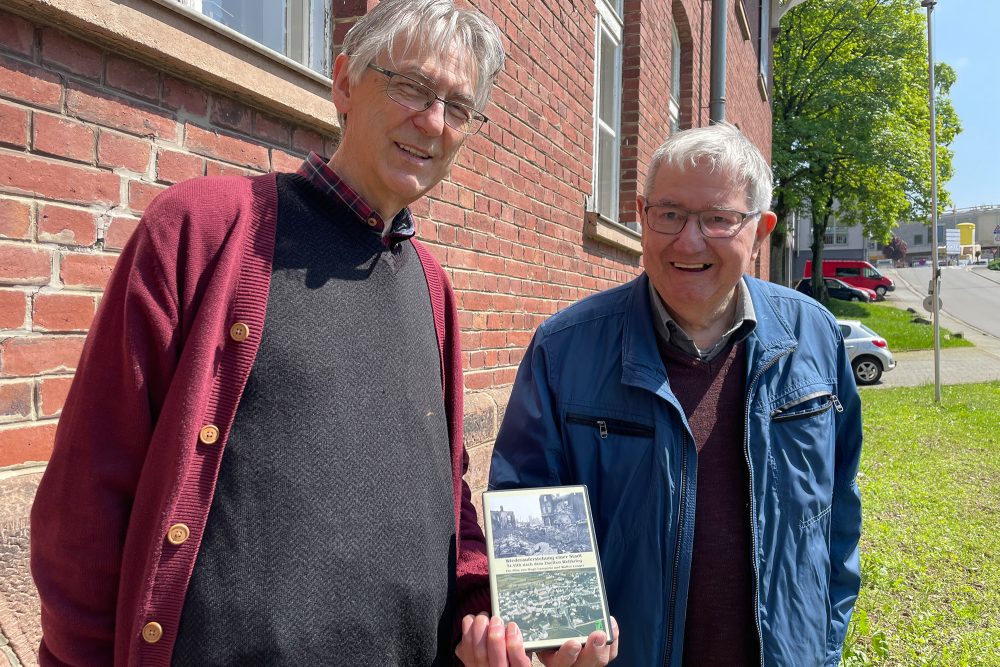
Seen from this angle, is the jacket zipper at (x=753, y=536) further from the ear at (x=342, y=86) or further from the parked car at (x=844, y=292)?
the parked car at (x=844, y=292)

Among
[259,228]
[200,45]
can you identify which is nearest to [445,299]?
[259,228]

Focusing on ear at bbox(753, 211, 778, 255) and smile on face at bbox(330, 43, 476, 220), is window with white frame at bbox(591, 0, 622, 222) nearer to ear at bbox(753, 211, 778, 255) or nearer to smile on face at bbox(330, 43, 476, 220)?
ear at bbox(753, 211, 778, 255)

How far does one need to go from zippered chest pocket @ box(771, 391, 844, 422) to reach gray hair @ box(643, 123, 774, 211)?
523 millimetres

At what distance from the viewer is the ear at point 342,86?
1678mm

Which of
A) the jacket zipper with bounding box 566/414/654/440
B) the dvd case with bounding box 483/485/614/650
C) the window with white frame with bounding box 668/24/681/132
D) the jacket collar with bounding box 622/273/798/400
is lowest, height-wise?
the dvd case with bounding box 483/485/614/650

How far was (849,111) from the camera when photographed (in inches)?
1090

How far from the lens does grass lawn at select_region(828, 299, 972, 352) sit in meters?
26.1

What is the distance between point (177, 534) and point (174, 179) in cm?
120

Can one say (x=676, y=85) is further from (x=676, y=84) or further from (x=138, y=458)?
(x=138, y=458)

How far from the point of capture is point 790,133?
27828 millimetres

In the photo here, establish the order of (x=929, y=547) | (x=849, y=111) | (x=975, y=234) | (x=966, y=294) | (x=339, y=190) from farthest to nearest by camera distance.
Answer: (x=975, y=234) < (x=966, y=294) < (x=849, y=111) < (x=929, y=547) < (x=339, y=190)

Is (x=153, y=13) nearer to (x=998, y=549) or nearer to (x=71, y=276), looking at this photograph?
(x=71, y=276)

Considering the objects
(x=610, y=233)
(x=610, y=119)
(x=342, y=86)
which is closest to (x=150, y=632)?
(x=342, y=86)

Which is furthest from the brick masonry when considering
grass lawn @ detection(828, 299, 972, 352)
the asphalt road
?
the asphalt road
